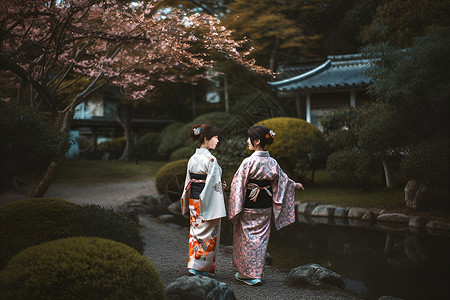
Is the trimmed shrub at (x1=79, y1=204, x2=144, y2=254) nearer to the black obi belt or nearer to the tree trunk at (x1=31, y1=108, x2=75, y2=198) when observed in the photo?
the black obi belt

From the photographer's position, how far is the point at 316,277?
420cm

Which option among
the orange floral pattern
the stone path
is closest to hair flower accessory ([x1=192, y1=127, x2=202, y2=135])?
the orange floral pattern

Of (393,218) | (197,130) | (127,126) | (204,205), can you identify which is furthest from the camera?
(127,126)

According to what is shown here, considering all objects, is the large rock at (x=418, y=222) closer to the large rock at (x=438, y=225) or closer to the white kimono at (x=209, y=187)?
the large rock at (x=438, y=225)

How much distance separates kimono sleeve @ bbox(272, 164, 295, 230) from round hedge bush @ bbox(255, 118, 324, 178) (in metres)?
5.92

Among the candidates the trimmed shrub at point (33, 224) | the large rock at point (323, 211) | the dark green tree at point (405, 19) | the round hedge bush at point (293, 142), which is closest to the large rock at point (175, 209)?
the round hedge bush at point (293, 142)

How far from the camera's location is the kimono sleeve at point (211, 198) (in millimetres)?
4098

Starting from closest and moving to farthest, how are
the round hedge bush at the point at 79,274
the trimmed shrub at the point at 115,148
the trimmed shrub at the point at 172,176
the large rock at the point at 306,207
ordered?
the round hedge bush at the point at 79,274, the large rock at the point at 306,207, the trimmed shrub at the point at 172,176, the trimmed shrub at the point at 115,148

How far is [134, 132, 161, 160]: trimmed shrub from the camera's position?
21484 mm

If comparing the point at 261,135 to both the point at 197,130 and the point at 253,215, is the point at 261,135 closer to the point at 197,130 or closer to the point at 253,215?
the point at 197,130

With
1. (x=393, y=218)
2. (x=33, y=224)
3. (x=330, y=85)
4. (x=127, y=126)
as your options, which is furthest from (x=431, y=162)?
(x=127, y=126)

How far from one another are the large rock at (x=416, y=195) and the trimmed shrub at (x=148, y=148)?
15579 millimetres

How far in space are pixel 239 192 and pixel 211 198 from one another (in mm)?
323

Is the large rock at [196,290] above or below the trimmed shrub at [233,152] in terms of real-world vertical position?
below
